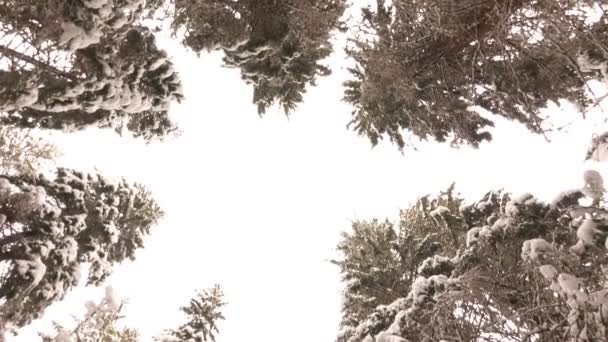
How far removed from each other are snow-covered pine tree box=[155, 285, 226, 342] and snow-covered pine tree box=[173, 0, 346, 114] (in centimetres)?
727

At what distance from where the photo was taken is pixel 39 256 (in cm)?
852

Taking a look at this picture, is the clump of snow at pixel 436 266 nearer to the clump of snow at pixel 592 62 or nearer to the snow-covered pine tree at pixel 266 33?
the clump of snow at pixel 592 62

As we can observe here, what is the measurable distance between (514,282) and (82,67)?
652 cm

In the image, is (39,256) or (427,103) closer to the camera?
(39,256)

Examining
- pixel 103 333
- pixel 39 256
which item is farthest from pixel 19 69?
pixel 103 333

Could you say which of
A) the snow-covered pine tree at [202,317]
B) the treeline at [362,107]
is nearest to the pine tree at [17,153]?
the treeline at [362,107]

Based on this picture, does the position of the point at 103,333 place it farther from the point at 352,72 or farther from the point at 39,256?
the point at 352,72

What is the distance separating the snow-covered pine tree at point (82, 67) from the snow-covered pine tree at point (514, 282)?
17.5ft

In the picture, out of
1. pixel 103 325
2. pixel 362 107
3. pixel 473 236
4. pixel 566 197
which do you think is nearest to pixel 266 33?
pixel 362 107

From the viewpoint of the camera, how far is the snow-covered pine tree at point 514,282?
4.00m

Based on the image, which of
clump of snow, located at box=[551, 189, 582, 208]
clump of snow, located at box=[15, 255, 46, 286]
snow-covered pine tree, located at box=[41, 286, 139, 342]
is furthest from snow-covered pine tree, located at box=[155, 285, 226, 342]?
clump of snow, located at box=[551, 189, 582, 208]

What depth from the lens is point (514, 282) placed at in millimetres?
5781

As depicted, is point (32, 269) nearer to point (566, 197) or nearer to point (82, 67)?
point (82, 67)

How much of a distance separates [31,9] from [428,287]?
21.9 ft
